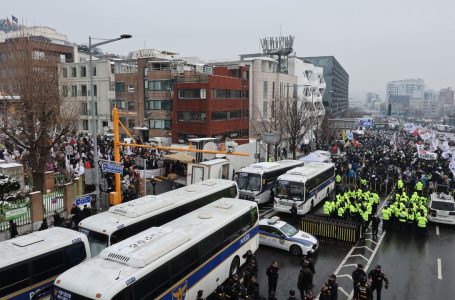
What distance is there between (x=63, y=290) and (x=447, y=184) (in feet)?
91.6

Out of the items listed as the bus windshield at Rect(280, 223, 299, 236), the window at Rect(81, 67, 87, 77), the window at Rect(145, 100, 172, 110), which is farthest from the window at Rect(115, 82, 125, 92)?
the bus windshield at Rect(280, 223, 299, 236)

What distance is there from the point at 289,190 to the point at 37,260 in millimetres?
14970

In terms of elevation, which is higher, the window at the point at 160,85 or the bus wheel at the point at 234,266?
the window at the point at 160,85

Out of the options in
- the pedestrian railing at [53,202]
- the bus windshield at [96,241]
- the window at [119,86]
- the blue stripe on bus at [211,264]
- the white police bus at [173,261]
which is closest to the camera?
the white police bus at [173,261]

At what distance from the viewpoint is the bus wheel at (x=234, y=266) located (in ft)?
48.9

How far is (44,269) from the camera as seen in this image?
36.8ft

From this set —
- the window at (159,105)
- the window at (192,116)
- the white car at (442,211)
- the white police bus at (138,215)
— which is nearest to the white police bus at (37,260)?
the white police bus at (138,215)

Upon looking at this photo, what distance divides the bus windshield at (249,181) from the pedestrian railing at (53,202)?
35.7 feet

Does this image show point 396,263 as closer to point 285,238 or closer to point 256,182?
point 285,238

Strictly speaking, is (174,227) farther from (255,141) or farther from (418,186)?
(255,141)

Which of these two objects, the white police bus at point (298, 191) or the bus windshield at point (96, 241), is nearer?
the bus windshield at point (96, 241)

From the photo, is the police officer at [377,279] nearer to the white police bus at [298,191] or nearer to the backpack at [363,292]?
the backpack at [363,292]

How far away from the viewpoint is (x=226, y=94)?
44.3m

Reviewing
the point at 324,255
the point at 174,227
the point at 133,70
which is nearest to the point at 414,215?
the point at 324,255
